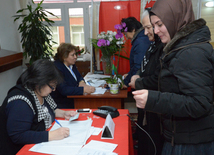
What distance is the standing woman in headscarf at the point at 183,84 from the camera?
0.84 metres

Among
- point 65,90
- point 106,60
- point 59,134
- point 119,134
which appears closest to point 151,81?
point 119,134

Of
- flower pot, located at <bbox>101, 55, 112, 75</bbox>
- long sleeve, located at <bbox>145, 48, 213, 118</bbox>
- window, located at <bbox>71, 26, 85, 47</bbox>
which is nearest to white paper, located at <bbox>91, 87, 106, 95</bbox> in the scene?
flower pot, located at <bbox>101, 55, 112, 75</bbox>

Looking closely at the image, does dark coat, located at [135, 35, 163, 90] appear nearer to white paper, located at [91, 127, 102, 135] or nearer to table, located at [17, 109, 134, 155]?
table, located at [17, 109, 134, 155]

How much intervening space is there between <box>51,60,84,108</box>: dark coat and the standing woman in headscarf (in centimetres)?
126

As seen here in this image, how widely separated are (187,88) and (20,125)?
0.91 metres

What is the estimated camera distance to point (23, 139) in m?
1.08

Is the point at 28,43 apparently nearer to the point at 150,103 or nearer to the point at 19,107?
the point at 19,107

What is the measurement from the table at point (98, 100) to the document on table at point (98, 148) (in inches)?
38.4

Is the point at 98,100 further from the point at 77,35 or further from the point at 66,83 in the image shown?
the point at 77,35

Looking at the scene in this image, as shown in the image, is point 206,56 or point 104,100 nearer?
point 206,56

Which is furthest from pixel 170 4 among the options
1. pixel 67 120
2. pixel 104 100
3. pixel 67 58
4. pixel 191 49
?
pixel 67 58

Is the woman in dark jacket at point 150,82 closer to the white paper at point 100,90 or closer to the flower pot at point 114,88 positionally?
the flower pot at point 114,88

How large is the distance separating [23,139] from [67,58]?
1367 mm

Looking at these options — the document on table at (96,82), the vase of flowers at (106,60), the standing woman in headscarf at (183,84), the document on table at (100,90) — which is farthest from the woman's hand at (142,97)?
the vase of flowers at (106,60)
